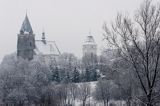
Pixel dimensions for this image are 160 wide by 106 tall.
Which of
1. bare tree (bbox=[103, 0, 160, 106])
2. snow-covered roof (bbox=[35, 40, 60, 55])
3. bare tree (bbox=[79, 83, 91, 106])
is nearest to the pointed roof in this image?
snow-covered roof (bbox=[35, 40, 60, 55])

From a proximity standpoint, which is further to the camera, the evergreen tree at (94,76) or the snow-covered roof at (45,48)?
the snow-covered roof at (45,48)

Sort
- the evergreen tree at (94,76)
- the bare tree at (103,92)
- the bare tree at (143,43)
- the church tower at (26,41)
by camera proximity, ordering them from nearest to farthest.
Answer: the bare tree at (143,43) → the bare tree at (103,92) → the evergreen tree at (94,76) → the church tower at (26,41)

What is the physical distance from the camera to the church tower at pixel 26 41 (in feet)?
313

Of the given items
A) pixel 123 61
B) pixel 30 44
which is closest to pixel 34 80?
pixel 123 61

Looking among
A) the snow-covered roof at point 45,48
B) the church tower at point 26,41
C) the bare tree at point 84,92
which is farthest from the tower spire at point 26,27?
the bare tree at point 84,92

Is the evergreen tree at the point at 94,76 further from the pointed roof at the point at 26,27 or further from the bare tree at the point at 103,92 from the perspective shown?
the pointed roof at the point at 26,27

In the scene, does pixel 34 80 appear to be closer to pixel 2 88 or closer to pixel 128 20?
pixel 2 88

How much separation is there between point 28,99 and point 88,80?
1272 inches

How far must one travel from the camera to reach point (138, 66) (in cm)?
1113

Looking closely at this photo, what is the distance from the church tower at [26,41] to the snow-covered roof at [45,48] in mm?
2205

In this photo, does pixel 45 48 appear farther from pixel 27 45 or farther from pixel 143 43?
pixel 143 43

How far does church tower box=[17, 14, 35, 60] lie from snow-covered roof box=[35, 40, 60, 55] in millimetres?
2205

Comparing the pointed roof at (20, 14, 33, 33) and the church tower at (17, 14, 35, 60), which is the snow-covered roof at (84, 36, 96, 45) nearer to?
the church tower at (17, 14, 35, 60)

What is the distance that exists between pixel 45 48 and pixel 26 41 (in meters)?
6.30
